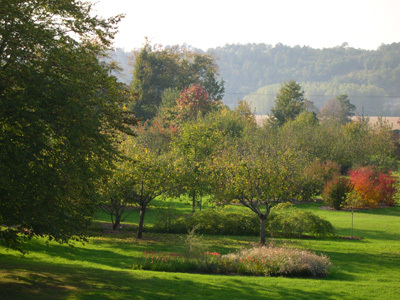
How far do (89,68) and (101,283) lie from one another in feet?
20.9

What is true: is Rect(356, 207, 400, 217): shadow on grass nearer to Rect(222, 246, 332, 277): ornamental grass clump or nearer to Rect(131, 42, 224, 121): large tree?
Rect(222, 246, 332, 277): ornamental grass clump

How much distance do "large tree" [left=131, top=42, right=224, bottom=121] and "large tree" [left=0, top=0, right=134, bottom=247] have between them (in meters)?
57.8

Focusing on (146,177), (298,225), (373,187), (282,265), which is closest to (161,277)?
(282,265)

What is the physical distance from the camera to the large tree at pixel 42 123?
37.4 feet

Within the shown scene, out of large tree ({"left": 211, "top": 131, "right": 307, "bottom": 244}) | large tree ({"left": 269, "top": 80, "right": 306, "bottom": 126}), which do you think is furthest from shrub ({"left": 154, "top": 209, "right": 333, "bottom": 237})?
large tree ({"left": 269, "top": 80, "right": 306, "bottom": 126})

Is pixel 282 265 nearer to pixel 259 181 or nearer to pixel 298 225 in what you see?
pixel 259 181

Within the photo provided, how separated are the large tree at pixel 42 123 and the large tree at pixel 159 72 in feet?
190

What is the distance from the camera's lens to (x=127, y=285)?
13.3 metres

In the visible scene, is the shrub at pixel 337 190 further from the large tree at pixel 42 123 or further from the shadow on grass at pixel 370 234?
the large tree at pixel 42 123

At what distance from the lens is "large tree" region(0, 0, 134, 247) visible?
11406 millimetres

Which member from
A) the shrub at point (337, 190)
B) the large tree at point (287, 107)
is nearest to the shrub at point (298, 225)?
the shrub at point (337, 190)

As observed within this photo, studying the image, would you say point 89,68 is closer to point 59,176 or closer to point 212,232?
point 59,176

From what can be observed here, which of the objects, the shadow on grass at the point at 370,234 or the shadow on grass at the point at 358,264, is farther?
the shadow on grass at the point at 370,234

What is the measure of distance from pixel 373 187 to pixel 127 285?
3126 cm
